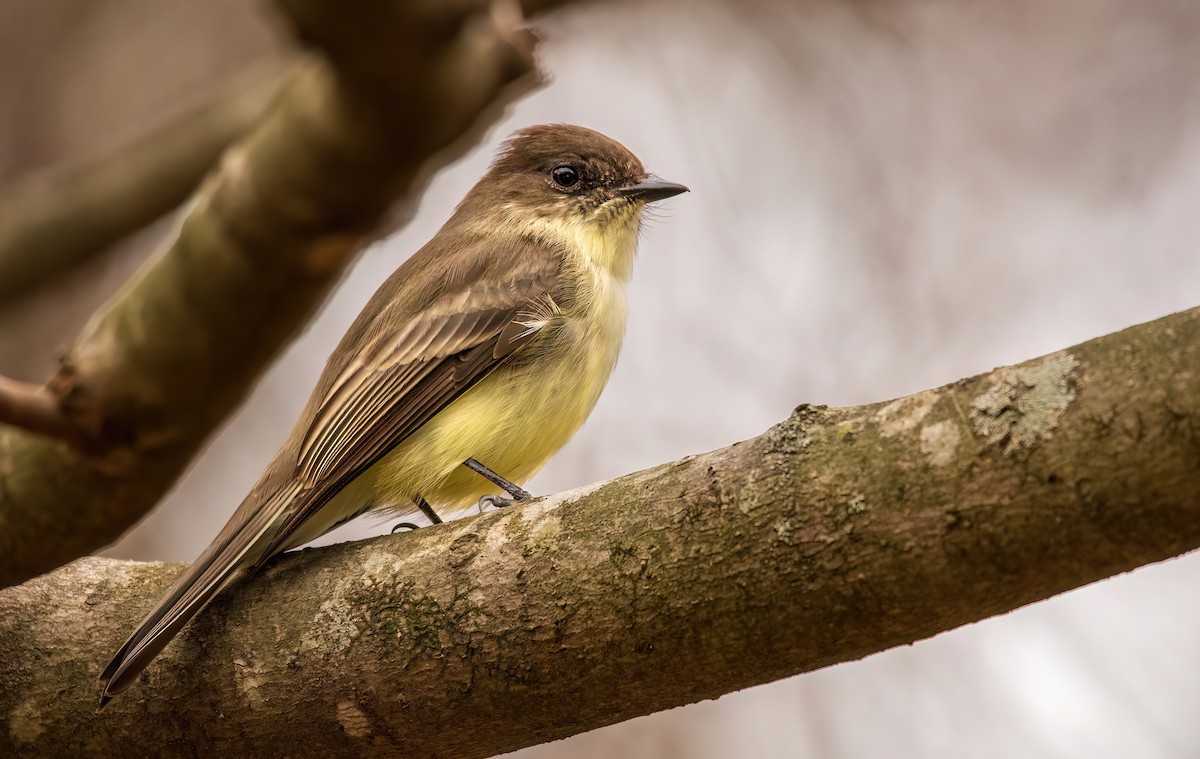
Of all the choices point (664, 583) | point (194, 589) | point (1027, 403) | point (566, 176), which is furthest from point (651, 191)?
point (1027, 403)

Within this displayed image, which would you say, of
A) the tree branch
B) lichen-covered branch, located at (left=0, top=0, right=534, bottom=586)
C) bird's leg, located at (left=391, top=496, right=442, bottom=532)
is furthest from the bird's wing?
the tree branch

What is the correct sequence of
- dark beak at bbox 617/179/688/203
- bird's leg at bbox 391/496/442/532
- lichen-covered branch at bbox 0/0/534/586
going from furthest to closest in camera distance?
dark beak at bbox 617/179/688/203 → bird's leg at bbox 391/496/442/532 → lichen-covered branch at bbox 0/0/534/586

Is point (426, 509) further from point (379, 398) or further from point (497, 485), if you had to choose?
point (379, 398)

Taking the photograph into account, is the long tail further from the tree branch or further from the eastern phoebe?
the tree branch

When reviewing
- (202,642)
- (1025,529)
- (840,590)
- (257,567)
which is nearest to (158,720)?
(202,642)

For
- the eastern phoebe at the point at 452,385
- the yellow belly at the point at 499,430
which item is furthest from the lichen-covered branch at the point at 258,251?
the yellow belly at the point at 499,430

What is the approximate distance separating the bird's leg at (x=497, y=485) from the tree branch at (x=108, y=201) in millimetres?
1311

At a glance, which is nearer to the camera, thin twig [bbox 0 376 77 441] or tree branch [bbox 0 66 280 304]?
thin twig [bbox 0 376 77 441]

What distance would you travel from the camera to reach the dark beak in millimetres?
5535

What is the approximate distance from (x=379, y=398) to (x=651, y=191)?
70.5 inches

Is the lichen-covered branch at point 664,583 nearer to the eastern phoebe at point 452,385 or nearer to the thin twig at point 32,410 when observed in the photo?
the eastern phoebe at point 452,385

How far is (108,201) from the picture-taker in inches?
150

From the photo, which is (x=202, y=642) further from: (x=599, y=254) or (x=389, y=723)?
(x=599, y=254)

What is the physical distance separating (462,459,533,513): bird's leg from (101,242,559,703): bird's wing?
23cm
